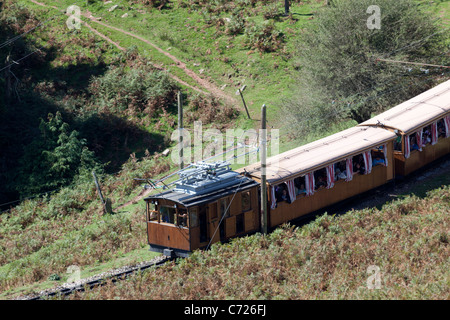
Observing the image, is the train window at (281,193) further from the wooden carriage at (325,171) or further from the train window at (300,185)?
the train window at (300,185)

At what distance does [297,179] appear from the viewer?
22.6 metres

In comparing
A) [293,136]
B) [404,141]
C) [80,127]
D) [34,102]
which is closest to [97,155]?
[80,127]

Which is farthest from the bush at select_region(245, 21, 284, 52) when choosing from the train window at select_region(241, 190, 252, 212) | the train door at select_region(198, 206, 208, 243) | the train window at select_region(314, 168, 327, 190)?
the train door at select_region(198, 206, 208, 243)

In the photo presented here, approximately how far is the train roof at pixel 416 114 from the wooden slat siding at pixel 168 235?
11.9m

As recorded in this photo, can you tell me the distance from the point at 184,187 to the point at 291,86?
2035 centimetres

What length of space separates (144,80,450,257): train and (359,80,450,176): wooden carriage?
0.05 metres

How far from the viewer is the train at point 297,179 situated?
20.0m

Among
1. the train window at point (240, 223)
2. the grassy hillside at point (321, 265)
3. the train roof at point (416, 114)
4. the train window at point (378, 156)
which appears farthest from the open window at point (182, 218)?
the train roof at point (416, 114)

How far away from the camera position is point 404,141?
84.1ft

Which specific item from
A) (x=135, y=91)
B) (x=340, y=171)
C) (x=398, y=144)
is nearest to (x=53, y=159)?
(x=135, y=91)

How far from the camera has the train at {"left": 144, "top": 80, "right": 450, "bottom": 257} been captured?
20.0m

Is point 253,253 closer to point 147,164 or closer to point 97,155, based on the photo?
point 147,164

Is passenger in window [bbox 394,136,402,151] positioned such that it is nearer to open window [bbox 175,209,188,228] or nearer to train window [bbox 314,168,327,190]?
train window [bbox 314,168,327,190]

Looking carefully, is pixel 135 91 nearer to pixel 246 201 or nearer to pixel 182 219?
pixel 246 201
